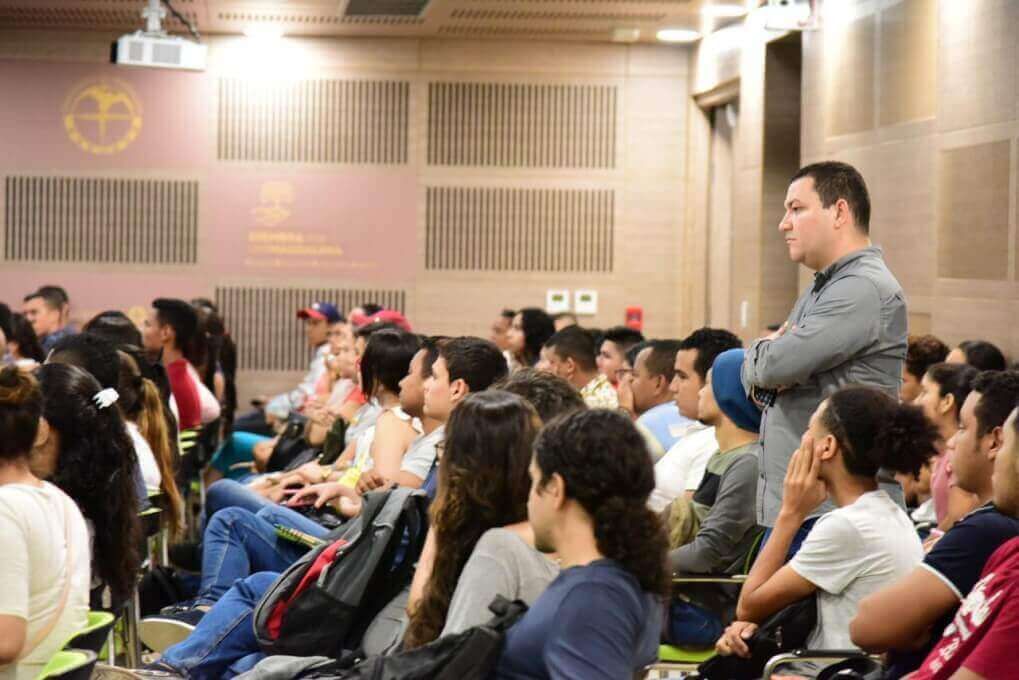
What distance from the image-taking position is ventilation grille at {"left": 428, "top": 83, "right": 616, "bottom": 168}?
11258 mm

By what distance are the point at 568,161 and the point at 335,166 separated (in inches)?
70.7

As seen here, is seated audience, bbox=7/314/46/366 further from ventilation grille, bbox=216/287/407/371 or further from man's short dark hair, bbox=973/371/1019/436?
man's short dark hair, bbox=973/371/1019/436

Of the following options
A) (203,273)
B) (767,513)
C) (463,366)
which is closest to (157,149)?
(203,273)

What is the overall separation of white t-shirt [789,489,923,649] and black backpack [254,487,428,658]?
0.99m

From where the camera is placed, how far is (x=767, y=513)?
13.3 ft

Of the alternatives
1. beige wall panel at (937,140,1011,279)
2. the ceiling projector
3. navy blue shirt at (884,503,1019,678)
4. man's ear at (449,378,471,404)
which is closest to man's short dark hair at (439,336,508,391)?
man's ear at (449,378,471,404)

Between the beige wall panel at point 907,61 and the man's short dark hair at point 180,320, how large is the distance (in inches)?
160

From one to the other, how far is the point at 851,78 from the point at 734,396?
3.98m

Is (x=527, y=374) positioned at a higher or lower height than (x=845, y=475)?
higher

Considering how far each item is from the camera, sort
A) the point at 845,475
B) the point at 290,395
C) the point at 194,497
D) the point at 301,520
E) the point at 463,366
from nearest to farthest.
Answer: the point at 845,475, the point at 463,366, the point at 301,520, the point at 194,497, the point at 290,395

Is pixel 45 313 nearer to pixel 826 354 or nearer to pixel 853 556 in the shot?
pixel 826 354

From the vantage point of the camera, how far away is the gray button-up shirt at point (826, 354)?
13.2 feet

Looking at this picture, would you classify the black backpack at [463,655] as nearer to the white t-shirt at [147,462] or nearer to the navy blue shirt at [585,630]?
the navy blue shirt at [585,630]

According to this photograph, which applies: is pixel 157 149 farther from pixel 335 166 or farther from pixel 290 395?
pixel 290 395
